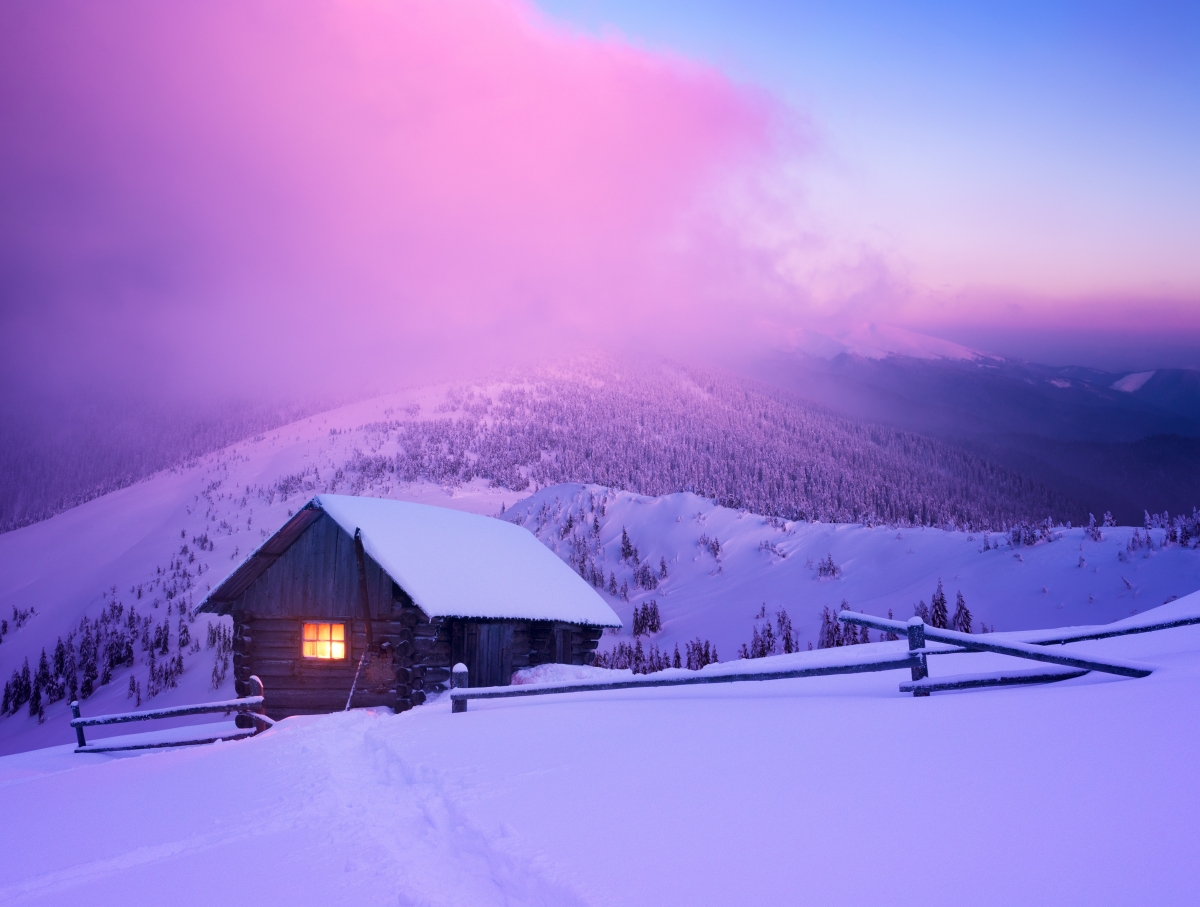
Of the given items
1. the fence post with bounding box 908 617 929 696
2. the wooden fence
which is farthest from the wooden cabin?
the fence post with bounding box 908 617 929 696

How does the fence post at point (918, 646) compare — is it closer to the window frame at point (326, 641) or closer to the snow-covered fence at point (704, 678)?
the snow-covered fence at point (704, 678)

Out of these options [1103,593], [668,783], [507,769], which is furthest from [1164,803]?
[1103,593]

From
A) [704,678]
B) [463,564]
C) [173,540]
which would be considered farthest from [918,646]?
[173,540]

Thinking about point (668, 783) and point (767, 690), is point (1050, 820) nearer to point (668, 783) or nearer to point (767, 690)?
point (668, 783)

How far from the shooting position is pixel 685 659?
33.8 metres

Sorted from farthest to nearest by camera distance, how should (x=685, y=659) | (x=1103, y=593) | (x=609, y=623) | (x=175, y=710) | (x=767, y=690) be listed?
(x=685, y=659)
(x=1103, y=593)
(x=609, y=623)
(x=175, y=710)
(x=767, y=690)

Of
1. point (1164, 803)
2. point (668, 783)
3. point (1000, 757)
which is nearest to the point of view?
point (1164, 803)

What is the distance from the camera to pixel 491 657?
19.1 metres

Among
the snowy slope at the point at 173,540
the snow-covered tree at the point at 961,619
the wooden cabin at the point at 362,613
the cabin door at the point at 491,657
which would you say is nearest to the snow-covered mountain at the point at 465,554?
the snowy slope at the point at 173,540

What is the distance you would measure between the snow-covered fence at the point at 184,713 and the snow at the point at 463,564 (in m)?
4.01

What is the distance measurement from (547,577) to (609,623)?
256 cm

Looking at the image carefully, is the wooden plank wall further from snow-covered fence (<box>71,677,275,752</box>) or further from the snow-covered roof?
snow-covered fence (<box>71,677,275,752</box>)

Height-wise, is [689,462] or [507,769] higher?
[689,462]

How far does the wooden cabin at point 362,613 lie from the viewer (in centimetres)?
1744
